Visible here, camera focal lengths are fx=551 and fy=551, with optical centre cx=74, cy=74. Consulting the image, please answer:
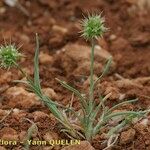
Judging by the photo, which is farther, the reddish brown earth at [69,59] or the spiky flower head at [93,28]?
the reddish brown earth at [69,59]

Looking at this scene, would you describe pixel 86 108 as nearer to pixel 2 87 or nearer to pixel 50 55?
pixel 2 87

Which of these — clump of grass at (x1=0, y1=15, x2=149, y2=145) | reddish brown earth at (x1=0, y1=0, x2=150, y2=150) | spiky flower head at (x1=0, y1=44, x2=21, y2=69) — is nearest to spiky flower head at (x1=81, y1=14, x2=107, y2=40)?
clump of grass at (x1=0, y1=15, x2=149, y2=145)

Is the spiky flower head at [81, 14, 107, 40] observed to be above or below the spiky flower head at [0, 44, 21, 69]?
above

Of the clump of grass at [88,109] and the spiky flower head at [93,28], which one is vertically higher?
the spiky flower head at [93,28]

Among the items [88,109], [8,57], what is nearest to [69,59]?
[88,109]

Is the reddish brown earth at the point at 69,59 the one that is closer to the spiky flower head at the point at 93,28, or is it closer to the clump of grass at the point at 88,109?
the clump of grass at the point at 88,109

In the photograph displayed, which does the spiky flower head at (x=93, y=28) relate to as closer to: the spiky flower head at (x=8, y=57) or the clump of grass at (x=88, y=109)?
the clump of grass at (x=88, y=109)

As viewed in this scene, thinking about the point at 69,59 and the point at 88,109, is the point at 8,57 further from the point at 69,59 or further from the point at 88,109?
the point at 69,59

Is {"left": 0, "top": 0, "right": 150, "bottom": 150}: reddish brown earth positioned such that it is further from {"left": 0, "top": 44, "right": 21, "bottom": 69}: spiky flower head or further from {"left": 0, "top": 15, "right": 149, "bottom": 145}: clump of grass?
{"left": 0, "top": 44, "right": 21, "bottom": 69}: spiky flower head

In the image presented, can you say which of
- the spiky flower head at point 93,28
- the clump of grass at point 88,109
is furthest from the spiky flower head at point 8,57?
the spiky flower head at point 93,28
